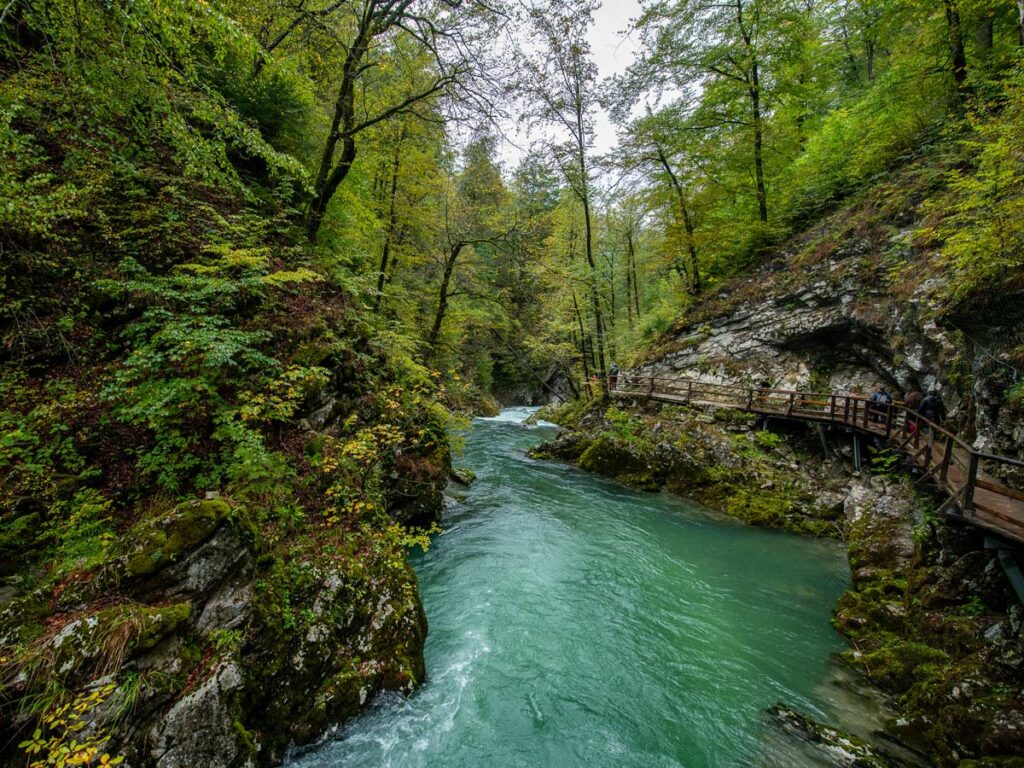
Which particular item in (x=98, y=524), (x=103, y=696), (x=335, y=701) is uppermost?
(x=98, y=524)

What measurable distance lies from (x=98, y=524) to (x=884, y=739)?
8.73 meters

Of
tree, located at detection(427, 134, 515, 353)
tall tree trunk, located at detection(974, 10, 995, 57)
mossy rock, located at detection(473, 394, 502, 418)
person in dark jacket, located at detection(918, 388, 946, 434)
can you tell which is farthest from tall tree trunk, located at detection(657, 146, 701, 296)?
mossy rock, located at detection(473, 394, 502, 418)

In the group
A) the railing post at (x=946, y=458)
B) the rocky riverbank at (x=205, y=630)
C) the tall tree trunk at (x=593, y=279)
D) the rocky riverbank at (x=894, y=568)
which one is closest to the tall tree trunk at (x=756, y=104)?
the tall tree trunk at (x=593, y=279)

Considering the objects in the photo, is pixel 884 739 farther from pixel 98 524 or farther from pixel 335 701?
pixel 98 524

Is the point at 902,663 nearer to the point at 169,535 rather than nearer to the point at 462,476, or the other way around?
the point at 169,535

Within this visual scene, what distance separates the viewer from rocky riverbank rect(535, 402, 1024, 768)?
439cm

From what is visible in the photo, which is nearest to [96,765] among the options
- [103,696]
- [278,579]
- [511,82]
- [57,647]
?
[103,696]

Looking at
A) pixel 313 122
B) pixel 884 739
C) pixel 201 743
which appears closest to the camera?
pixel 201 743

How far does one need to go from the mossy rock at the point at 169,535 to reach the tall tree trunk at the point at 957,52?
18549 mm

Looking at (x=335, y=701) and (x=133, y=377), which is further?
(x=133, y=377)

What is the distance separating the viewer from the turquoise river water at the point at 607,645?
4.43m

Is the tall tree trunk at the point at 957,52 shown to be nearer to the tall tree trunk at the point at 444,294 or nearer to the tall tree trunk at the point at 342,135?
the tall tree trunk at the point at 444,294

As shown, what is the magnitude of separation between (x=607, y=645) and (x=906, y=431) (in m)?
8.20

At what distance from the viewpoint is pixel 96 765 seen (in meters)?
2.74
